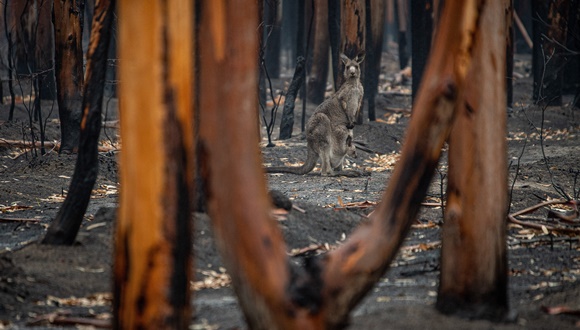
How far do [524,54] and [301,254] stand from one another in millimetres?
29211

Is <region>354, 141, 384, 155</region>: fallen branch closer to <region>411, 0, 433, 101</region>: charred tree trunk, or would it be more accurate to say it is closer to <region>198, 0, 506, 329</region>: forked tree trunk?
<region>411, 0, 433, 101</region>: charred tree trunk

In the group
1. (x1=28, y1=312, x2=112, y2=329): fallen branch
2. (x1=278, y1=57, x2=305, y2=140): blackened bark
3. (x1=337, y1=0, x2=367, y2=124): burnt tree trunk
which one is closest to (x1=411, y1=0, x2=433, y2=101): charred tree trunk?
(x1=337, y1=0, x2=367, y2=124): burnt tree trunk

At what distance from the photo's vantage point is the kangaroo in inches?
469

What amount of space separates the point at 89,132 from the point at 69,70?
243 inches

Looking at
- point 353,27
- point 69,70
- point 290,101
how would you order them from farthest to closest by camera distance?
point 290,101
point 353,27
point 69,70

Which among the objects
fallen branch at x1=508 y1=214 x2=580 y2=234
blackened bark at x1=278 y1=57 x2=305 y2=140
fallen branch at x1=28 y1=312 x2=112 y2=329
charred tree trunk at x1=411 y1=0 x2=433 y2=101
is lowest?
fallen branch at x1=28 y1=312 x2=112 y2=329

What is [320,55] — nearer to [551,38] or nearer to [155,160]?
[551,38]

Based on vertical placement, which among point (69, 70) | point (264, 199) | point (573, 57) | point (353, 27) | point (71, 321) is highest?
point (353, 27)

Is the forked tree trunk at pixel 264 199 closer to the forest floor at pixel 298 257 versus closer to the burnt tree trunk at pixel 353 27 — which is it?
the forest floor at pixel 298 257

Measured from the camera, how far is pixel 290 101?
15461 mm

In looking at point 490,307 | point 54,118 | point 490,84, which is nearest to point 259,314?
point 490,307

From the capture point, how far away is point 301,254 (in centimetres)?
621

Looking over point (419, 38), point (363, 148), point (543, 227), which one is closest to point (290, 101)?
point (363, 148)

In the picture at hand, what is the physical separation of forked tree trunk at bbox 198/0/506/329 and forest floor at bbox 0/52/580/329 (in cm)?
53
